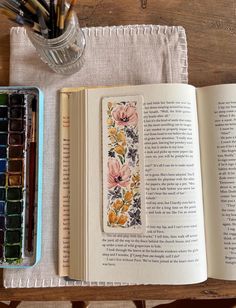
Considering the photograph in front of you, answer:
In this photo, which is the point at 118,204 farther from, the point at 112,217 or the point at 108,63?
the point at 108,63

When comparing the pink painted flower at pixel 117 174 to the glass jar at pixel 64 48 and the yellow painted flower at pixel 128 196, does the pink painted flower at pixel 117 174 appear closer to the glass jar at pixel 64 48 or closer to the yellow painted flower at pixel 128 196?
the yellow painted flower at pixel 128 196

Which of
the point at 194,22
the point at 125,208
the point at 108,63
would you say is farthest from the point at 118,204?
the point at 194,22

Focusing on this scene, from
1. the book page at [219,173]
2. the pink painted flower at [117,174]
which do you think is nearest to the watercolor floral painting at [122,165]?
the pink painted flower at [117,174]

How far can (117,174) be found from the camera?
58 cm

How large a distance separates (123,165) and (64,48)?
0.66 feet

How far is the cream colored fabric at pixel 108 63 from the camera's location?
63cm

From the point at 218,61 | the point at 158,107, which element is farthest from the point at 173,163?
the point at 218,61

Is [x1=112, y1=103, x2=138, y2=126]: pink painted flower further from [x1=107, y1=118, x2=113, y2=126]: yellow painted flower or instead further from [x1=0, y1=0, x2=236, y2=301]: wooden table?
[x1=0, y1=0, x2=236, y2=301]: wooden table

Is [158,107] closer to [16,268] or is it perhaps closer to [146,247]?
[146,247]

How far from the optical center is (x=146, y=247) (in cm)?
56

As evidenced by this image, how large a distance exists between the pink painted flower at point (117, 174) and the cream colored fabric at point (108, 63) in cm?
10

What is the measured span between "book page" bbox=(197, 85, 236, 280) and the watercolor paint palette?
10.5 inches

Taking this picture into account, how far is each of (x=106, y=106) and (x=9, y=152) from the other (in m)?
0.17

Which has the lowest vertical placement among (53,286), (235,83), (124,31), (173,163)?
(53,286)
